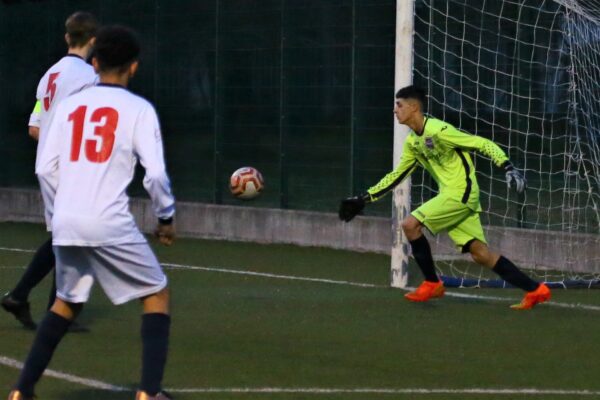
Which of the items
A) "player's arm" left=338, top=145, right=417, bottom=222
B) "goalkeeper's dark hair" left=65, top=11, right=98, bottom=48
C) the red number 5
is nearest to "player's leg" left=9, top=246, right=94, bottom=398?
the red number 5

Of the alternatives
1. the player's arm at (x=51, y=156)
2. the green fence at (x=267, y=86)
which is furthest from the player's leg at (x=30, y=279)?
the green fence at (x=267, y=86)

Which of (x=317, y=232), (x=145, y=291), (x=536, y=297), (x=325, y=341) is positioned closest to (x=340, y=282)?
(x=536, y=297)

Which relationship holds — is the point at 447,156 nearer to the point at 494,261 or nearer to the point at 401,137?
the point at 494,261

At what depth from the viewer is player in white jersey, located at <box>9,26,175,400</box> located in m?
6.97

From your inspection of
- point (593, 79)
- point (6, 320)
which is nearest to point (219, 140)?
point (593, 79)

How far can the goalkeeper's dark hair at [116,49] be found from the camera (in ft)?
23.4

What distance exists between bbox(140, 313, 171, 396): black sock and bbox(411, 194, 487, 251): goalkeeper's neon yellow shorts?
16.7ft

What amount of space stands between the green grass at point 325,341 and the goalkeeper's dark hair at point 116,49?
1687 mm

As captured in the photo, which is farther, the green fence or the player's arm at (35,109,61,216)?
the green fence

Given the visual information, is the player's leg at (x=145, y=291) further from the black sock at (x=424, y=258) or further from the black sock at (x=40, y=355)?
the black sock at (x=424, y=258)

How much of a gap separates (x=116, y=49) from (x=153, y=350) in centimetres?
134

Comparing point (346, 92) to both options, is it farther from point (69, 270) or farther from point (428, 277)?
point (69, 270)

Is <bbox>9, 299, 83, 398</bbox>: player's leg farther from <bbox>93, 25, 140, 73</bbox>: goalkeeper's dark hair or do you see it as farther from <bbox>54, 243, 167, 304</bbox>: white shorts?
<bbox>93, 25, 140, 73</bbox>: goalkeeper's dark hair

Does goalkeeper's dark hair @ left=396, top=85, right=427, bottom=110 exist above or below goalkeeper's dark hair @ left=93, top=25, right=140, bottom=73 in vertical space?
above
